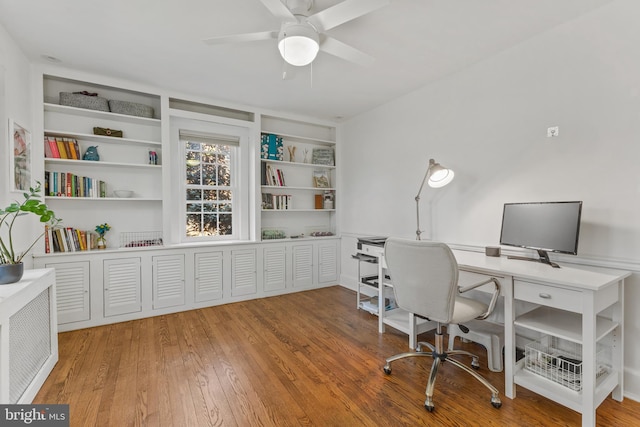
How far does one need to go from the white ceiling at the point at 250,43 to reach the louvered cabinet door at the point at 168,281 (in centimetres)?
197

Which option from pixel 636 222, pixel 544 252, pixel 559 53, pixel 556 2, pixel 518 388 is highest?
pixel 556 2

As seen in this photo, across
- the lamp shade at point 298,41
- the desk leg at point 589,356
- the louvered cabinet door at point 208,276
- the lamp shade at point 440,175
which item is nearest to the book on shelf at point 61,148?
the louvered cabinet door at point 208,276

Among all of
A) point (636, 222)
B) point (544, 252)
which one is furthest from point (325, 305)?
point (636, 222)

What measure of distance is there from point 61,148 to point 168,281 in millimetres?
1715

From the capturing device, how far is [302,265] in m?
4.26

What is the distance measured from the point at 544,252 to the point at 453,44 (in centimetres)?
177

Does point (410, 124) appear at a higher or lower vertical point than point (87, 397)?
higher

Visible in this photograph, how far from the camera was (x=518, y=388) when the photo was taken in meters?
1.95

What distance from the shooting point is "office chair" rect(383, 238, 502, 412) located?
5.72 feet

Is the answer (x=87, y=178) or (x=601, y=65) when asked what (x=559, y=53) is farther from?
(x=87, y=178)

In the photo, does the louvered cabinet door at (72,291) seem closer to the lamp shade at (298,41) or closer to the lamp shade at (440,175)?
the lamp shade at (298,41)

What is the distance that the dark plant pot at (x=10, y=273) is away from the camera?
1.84 metres

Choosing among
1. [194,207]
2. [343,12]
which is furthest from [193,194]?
[343,12]

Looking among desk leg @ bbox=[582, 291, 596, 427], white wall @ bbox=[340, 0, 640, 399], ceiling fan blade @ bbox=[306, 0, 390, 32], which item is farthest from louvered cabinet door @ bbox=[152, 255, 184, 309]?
desk leg @ bbox=[582, 291, 596, 427]
